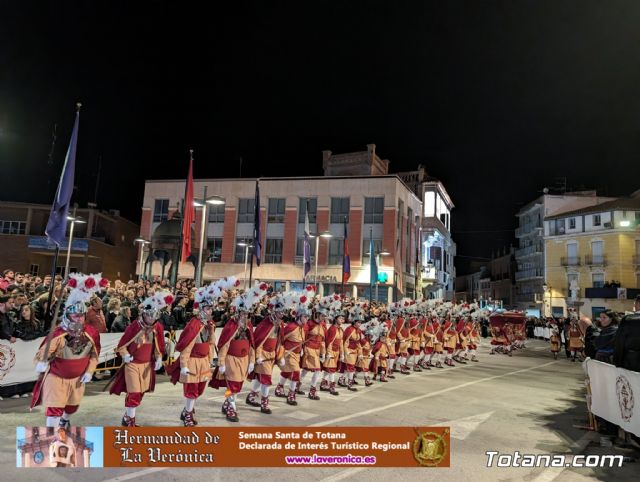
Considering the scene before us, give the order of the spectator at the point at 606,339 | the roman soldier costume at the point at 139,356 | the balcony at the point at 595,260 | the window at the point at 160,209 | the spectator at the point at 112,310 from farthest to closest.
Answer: the balcony at the point at 595,260, the window at the point at 160,209, the spectator at the point at 112,310, the spectator at the point at 606,339, the roman soldier costume at the point at 139,356

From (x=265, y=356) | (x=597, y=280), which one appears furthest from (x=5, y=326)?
(x=597, y=280)

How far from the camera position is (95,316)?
10953 millimetres

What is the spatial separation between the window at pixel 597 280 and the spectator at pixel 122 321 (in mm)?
51251

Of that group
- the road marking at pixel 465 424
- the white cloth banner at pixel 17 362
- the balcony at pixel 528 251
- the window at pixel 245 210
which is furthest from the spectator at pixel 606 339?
the balcony at pixel 528 251

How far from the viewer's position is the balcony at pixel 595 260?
4956 centimetres

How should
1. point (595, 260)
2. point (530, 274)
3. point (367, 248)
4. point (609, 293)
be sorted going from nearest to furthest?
point (367, 248), point (609, 293), point (595, 260), point (530, 274)

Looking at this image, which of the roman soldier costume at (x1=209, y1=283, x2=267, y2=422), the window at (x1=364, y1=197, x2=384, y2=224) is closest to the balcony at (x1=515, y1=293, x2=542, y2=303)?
the window at (x1=364, y1=197, x2=384, y2=224)

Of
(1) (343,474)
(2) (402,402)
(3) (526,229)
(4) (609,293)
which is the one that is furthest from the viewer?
(3) (526,229)

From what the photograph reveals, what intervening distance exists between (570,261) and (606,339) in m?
49.8

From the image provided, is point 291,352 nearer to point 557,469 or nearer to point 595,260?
point 557,469

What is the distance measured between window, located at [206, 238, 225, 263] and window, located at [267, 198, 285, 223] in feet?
18.5

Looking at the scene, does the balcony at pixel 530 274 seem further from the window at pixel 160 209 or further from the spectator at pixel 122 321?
the spectator at pixel 122 321

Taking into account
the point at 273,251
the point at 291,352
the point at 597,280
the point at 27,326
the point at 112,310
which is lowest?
the point at 291,352

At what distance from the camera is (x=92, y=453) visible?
19.3 ft
